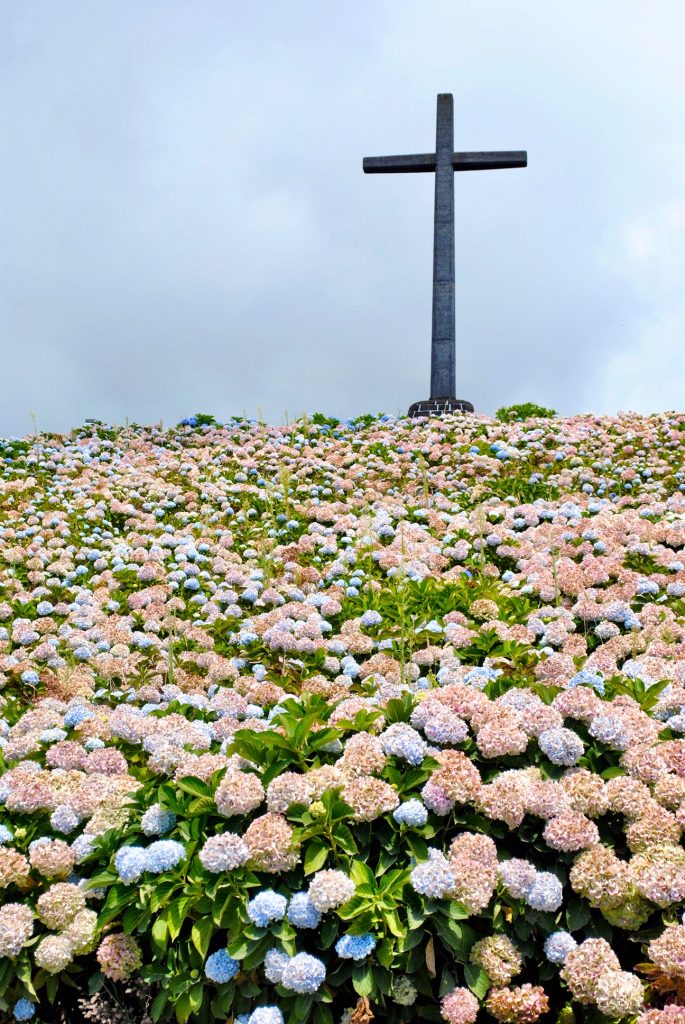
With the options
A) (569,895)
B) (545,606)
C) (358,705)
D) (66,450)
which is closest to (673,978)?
(569,895)

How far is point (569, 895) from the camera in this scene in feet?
10.5

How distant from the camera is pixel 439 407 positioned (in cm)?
1455

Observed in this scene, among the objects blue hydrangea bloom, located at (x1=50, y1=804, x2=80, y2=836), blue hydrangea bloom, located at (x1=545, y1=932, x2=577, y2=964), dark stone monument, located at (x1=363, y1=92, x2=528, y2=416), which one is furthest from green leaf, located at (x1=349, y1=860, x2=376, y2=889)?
dark stone monument, located at (x1=363, y1=92, x2=528, y2=416)

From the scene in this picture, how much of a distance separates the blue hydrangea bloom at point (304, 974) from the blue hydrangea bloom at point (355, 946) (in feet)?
0.24

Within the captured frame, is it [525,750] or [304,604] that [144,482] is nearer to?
[304,604]

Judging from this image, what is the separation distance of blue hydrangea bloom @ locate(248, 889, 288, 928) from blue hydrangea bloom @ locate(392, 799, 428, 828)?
43 centimetres

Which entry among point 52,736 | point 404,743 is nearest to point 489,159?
point 52,736

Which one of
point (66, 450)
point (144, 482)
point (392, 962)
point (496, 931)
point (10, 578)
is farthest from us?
point (66, 450)

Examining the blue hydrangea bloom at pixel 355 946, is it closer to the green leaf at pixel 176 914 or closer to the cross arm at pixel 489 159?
the green leaf at pixel 176 914

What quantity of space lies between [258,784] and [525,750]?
1.00m

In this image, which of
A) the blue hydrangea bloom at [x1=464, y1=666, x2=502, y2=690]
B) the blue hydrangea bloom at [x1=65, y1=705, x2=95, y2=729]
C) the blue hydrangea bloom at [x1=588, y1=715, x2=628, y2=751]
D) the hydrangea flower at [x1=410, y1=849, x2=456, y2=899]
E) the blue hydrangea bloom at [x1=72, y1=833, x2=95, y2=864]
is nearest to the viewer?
the hydrangea flower at [x1=410, y1=849, x2=456, y2=899]

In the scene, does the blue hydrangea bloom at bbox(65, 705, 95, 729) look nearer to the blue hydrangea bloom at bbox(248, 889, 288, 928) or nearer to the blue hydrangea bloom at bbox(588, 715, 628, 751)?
the blue hydrangea bloom at bbox(248, 889, 288, 928)

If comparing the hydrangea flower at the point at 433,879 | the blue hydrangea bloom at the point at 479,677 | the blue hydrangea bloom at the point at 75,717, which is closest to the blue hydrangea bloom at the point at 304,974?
the hydrangea flower at the point at 433,879

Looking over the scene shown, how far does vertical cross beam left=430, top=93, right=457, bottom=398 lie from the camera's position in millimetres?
14922
